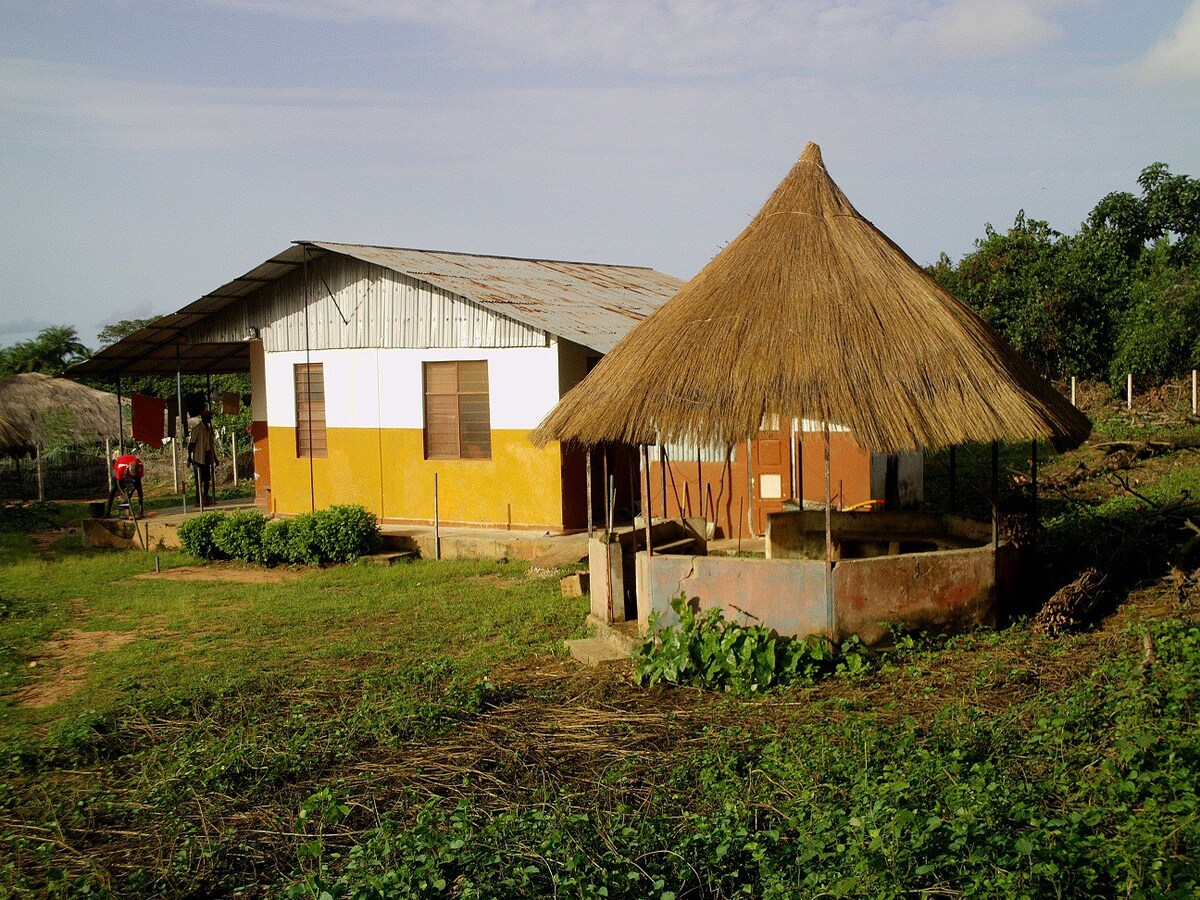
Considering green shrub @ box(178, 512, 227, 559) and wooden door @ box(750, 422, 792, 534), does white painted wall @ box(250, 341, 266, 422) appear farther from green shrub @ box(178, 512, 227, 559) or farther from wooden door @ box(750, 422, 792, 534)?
wooden door @ box(750, 422, 792, 534)

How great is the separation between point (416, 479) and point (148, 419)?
6521 mm

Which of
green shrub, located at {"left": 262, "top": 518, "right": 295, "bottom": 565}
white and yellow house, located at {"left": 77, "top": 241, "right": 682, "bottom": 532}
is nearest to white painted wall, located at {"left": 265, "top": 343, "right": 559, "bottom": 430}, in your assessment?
white and yellow house, located at {"left": 77, "top": 241, "right": 682, "bottom": 532}

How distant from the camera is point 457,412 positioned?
52.9 ft

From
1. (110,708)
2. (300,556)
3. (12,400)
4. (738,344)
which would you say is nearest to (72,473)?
(12,400)

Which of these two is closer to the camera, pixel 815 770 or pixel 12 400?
pixel 815 770

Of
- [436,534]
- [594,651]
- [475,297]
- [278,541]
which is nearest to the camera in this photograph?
[594,651]

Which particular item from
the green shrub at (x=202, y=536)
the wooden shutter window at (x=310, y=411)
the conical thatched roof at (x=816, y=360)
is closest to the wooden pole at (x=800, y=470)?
the conical thatched roof at (x=816, y=360)

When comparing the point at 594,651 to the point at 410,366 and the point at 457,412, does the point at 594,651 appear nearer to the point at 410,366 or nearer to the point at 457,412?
the point at 457,412

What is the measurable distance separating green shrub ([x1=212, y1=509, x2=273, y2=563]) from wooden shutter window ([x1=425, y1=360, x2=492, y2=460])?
9.02 ft

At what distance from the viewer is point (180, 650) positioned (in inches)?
412

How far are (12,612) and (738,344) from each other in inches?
371

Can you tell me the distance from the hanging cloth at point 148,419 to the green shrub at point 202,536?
151 inches

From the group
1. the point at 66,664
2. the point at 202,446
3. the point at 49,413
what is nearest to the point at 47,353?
the point at 49,413

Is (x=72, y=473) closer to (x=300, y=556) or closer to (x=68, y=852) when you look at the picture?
(x=300, y=556)
